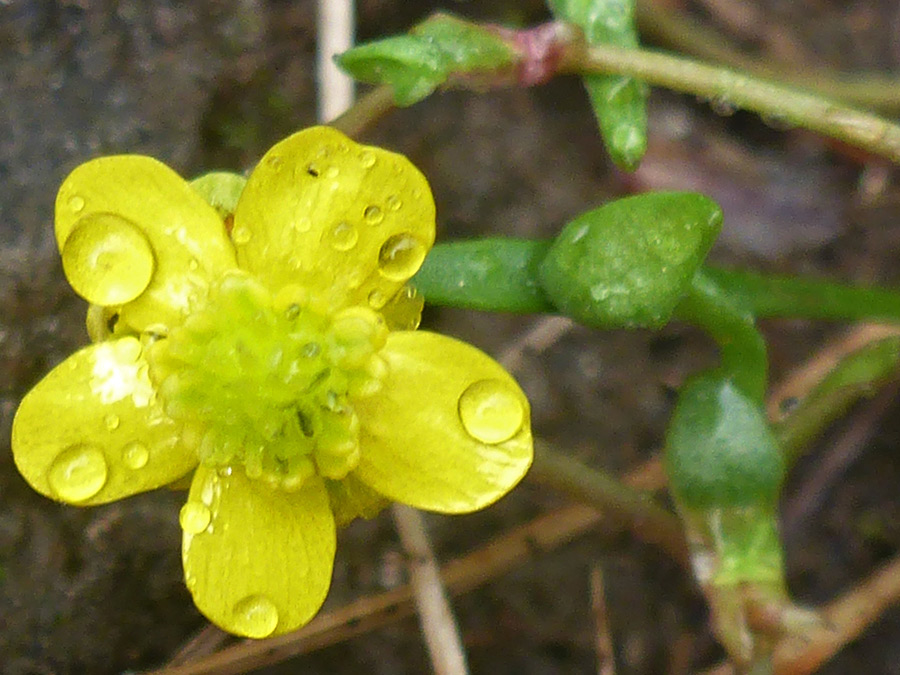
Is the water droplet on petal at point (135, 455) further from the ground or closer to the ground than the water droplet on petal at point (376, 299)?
closer to the ground

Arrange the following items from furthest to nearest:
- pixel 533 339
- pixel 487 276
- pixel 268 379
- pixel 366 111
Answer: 1. pixel 533 339
2. pixel 366 111
3. pixel 487 276
4. pixel 268 379

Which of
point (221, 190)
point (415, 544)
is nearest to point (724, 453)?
point (415, 544)

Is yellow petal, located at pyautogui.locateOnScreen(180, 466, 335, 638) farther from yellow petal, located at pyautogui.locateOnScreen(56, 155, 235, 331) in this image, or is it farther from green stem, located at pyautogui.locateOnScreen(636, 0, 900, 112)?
green stem, located at pyautogui.locateOnScreen(636, 0, 900, 112)

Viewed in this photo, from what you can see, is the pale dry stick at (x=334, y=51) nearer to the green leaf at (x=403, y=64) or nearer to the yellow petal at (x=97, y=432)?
the green leaf at (x=403, y=64)

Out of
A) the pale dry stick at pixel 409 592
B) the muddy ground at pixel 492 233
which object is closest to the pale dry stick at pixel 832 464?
the muddy ground at pixel 492 233

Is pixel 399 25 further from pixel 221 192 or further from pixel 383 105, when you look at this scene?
pixel 221 192

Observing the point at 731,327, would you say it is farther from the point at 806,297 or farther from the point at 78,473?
the point at 78,473
